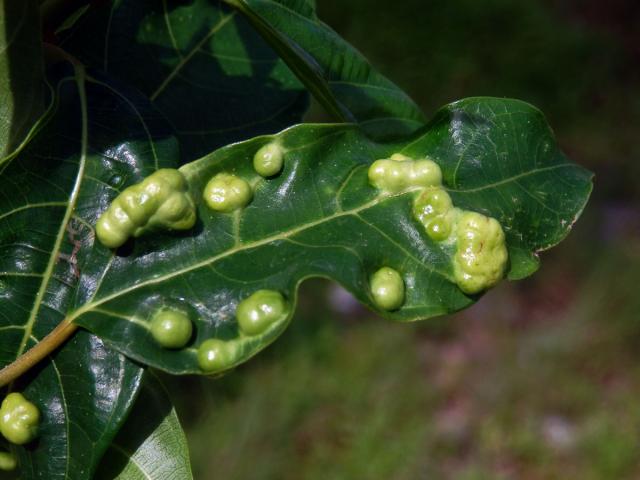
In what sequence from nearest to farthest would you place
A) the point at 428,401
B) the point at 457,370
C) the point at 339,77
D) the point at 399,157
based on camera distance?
the point at 399,157
the point at 339,77
the point at 428,401
the point at 457,370

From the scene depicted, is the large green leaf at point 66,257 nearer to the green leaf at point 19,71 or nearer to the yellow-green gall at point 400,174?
the green leaf at point 19,71

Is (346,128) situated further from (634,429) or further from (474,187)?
(634,429)

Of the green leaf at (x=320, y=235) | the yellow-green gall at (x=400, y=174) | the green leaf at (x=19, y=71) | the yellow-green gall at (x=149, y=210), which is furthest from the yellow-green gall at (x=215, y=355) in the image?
the green leaf at (x=19, y=71)

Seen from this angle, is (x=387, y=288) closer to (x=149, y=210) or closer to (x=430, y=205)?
(x=430, y=205)

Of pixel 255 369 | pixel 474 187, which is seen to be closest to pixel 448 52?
pixel 255 369

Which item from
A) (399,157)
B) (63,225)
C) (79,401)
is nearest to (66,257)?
(63,225)

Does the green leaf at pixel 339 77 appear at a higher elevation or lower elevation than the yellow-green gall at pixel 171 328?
higher

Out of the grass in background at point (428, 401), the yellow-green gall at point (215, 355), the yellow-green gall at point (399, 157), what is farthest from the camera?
the grass in background at point (428, 401)
